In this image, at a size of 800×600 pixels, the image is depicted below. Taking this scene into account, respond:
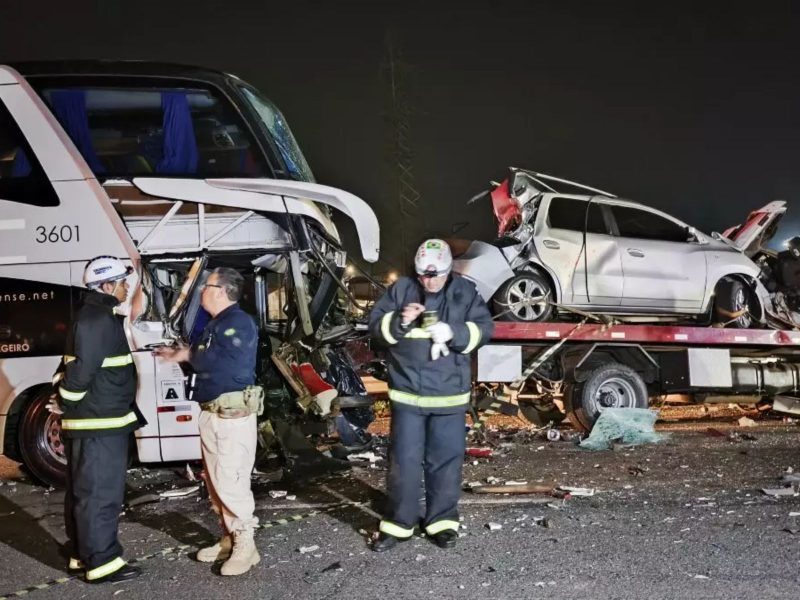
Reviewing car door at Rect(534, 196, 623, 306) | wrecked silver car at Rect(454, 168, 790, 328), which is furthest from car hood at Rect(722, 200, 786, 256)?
car door at Rect(534, 196, 623, 306)

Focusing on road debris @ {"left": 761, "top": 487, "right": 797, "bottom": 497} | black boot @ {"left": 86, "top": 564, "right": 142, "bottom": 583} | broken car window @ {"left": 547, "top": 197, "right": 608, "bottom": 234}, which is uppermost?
broken car window @ {"left": 547, "top": 197, "right": 608, "bottom": 234}

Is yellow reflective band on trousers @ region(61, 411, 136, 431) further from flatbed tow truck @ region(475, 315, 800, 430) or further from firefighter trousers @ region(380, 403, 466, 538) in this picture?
flatbed tow truck @ region(475, 315, 800, 430)

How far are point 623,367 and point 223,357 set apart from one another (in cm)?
539

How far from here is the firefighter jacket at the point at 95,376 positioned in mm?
3754

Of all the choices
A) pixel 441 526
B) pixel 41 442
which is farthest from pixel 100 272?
pixel 41 442

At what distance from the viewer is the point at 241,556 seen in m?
3.85

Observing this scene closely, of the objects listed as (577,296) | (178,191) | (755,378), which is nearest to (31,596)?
(178,191)

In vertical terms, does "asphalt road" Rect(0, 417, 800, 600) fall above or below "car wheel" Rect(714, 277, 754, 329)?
below

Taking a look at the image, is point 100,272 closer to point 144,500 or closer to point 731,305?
point 144,500

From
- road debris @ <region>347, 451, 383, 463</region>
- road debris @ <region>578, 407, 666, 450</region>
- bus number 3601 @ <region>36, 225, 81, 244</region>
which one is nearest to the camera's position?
bus number 3601 @ <region>36, 225, 81, 244</region>

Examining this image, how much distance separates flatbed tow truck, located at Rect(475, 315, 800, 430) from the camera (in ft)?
25.6

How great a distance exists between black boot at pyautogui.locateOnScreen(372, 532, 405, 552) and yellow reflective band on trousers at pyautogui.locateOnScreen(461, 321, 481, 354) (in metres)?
1.12

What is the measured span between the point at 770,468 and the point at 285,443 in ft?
13.5

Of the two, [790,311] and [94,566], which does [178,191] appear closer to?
[94,566]
